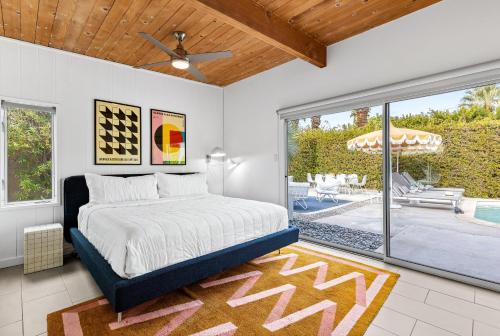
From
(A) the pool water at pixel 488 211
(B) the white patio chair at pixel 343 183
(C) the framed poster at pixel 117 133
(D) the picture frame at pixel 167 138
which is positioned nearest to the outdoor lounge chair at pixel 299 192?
(B) the white patio chair at pixel 343 183

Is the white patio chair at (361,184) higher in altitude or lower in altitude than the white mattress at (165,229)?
higher

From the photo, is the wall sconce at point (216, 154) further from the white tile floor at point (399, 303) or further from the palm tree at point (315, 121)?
the white tile floor at point (399, 303)

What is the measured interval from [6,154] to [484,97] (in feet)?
17.2

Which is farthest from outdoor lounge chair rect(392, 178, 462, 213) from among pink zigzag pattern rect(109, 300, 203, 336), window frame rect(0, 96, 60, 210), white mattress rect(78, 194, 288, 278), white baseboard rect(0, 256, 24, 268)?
white baseboard rect(0, 256, 24, 268)

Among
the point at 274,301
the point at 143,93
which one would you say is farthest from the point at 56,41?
the point at 274,301

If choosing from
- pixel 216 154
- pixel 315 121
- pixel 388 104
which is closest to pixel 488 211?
pixel 388 104

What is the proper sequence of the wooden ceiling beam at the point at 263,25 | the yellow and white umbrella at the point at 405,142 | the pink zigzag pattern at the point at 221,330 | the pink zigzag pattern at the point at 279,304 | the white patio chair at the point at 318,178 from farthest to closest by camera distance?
the white patio chair at the point at 318,178 → the yellow and white umbrella at the point at 405,142 → the wooden ceiling beam at the point at 263,25 → the pink zigzag pattern at the point at 279,304 → the pink zigzag pattern at the point at 221,330

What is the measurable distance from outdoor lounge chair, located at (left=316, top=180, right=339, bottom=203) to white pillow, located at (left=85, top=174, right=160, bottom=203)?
2439mm

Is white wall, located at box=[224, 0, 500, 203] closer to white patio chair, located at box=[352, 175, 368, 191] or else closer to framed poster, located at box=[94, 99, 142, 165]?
white patio chair, located at box=[352, 175, 368, 191]

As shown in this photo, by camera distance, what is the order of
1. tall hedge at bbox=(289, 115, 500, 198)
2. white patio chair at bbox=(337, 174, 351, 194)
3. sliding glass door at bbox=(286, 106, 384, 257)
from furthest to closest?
1. white patio chair at bbox=(337, 174, 351, 194)
2. sliding glass door at bbox=(286, 106, 384, 257)
3. tall hedge at bbox=(289, 115, 500, 198)

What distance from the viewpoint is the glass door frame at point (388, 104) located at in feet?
8.00

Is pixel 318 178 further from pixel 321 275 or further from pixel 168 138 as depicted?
pixel 168 138

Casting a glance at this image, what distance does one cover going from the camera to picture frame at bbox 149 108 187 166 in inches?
169

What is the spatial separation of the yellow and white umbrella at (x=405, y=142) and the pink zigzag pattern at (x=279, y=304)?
1906mm
